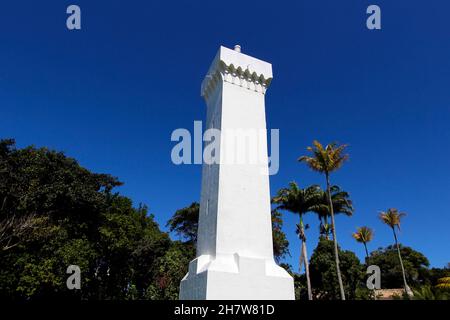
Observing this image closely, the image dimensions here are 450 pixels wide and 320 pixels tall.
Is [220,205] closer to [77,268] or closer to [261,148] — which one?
[261,148]

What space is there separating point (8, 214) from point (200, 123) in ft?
39.3

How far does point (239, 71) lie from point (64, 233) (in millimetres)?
13700

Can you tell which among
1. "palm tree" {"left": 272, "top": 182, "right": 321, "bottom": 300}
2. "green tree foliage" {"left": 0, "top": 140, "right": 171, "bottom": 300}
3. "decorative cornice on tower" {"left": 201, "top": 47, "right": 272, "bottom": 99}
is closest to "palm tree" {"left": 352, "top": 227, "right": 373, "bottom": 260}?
"palm tree" {"left": 272, "top": 182, "right": 321, "bottom": 300}

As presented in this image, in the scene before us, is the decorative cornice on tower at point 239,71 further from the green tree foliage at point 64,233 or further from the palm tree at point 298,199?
the palm tree at point 298,199

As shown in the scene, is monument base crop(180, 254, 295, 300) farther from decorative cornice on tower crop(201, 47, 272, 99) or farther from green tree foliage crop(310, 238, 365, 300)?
green tree foliage crop(310, 238, 365, 300)

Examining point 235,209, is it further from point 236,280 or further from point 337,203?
point 337,203

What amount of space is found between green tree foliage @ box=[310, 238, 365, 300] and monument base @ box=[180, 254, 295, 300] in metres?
20.2

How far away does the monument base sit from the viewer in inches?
362

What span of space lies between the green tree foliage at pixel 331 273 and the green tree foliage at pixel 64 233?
44.2 ft

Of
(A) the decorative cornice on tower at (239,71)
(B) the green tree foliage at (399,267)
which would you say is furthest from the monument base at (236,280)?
(B) the green tree foliage at (399,267)

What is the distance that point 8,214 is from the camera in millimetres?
17984

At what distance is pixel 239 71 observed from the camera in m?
13.0

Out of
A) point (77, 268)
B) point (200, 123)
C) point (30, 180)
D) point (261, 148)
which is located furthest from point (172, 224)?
point (261, 148)

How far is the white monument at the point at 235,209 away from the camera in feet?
31.4
